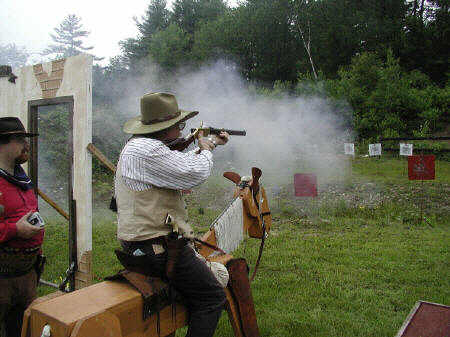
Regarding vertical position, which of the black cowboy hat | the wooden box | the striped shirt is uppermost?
the black cowboy hat

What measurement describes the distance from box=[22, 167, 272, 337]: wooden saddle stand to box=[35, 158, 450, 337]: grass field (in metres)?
0.84

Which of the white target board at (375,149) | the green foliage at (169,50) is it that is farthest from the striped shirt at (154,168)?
the green foliage at (169,50)

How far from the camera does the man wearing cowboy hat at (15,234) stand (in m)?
2.57

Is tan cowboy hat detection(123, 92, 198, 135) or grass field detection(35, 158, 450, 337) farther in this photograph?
grass field detection(35, 158, 450, 337)

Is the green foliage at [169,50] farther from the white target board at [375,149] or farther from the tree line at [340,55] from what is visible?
the white target board at [375,149]

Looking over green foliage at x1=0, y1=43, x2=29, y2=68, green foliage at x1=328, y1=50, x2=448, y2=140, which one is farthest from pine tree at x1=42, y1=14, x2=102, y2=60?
green foliage at x1=328, y1=50, x2=448, y2=140

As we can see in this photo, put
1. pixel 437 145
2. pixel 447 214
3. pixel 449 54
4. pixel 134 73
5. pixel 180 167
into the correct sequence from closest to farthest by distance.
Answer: pixel 180 167 → pixel 447 214 → pixel 437 145 → pixel 134 73 → pixel 449 54

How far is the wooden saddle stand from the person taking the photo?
6.25ft

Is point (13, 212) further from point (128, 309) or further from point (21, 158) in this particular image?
point (128, 309)

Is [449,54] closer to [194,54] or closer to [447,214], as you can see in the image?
[194,54]

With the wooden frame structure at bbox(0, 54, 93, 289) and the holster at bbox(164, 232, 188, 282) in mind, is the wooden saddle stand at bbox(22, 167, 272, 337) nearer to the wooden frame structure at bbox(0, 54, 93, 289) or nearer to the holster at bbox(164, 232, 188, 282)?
the holster at bbox(164, 232, 188, 282)

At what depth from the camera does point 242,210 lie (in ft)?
11.2

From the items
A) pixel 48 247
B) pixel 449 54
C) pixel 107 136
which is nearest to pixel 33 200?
pixel 48 247

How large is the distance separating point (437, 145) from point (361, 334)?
36.2 ft
